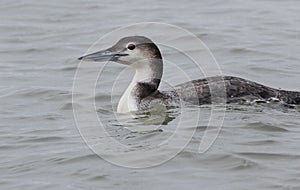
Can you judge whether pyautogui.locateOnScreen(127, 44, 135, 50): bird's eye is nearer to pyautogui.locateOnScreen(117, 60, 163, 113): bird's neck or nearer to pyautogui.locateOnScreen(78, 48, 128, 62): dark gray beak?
pyautogui.locateOnScreen(78, 48, 128, 62): dark gray beak

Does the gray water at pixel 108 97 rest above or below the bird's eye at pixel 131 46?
below

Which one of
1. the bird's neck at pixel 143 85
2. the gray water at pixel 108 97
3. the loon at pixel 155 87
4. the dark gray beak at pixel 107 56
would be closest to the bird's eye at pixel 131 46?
the loon at pixel 155 87

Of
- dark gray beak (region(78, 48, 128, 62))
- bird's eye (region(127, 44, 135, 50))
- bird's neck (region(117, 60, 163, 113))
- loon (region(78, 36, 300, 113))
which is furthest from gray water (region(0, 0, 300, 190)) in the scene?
Answer: bird's eye (region(127, 44, 135, 50))

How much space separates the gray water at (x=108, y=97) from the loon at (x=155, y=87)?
8.2 inches

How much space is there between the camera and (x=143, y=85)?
43.3 ft

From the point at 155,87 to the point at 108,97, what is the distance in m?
1.02

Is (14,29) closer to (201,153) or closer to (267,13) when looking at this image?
(267,13)

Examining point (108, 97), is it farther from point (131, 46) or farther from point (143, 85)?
point (131, 46)

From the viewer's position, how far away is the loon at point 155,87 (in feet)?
41.8

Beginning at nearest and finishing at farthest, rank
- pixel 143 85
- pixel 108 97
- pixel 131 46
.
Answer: pixel 131 46, pixel 143 85, pixel 108 97

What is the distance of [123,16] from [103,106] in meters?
6.10

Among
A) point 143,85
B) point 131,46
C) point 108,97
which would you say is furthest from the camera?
point 108,97

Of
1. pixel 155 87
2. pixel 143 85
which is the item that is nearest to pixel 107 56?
pixel 143 85

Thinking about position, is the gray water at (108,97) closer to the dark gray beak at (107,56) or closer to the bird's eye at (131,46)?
the dark gray beak at (107,56)
